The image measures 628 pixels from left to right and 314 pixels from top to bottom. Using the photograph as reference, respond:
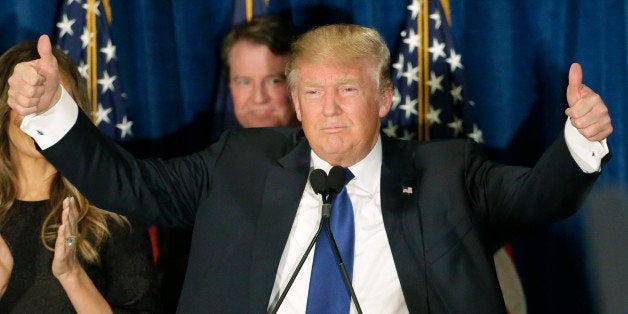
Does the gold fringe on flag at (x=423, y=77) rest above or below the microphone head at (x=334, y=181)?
above

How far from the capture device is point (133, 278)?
329 centimetres

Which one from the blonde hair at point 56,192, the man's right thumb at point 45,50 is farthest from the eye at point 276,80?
the man's right thumb at point 45,50

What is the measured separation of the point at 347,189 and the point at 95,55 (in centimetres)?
152

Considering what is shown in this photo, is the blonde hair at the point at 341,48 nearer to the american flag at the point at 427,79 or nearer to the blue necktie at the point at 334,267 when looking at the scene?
the blue necktie at the point at 334,267

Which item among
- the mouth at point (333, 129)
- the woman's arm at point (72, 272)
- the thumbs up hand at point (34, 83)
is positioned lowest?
the woman's arm at point (72, 272)

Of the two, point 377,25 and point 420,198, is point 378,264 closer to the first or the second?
point 420,198

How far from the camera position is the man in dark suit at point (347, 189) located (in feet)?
8.79

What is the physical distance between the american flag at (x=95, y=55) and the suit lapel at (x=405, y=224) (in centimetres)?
144

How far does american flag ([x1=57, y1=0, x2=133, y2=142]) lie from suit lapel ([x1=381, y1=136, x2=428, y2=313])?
1.44m

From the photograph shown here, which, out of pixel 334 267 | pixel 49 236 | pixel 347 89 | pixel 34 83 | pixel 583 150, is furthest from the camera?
pixel 49 236

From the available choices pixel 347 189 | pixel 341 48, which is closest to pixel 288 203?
pixel 347 189

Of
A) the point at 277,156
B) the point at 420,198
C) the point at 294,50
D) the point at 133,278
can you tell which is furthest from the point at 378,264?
the point at 133,278

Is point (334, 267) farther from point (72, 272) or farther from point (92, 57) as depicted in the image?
point (92, 57)

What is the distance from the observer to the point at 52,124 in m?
2.63
